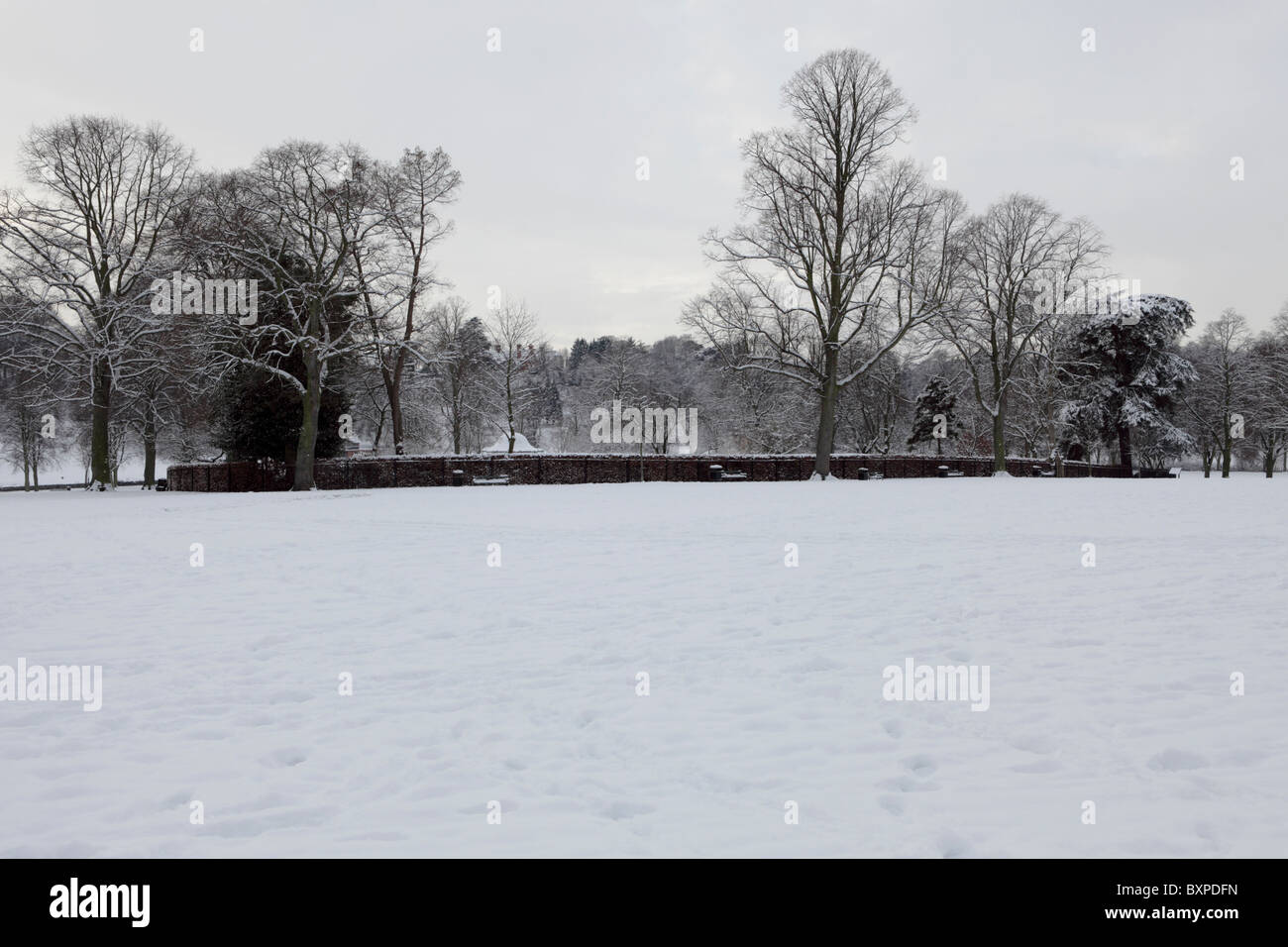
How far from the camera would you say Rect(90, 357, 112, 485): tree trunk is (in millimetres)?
30905

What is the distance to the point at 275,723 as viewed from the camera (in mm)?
4859

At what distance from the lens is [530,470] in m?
38.1

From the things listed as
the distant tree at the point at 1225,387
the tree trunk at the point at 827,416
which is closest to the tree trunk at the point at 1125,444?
the distant tree at the point at 1225,387

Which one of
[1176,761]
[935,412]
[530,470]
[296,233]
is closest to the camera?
[1176,761]

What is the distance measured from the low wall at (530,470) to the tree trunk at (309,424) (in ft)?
9.12

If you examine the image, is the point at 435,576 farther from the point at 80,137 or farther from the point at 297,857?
the point at 80,137

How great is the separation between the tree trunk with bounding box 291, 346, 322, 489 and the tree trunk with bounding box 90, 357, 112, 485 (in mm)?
7582

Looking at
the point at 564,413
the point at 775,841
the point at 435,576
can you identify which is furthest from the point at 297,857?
the point at 564,413

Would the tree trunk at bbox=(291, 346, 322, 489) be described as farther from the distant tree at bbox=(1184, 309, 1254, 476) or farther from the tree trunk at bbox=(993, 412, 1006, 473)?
the distant tree at bbox=(1184, 309, 1254, 476)

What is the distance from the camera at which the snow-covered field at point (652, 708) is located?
139 inches

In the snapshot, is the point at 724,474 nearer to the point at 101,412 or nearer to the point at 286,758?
the point at 101,412

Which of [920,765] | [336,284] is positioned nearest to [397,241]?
[336,284]

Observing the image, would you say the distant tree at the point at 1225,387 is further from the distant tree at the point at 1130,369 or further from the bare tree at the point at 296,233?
the bare tree at the point at 296,233

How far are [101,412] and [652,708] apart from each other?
34411 millimetres
